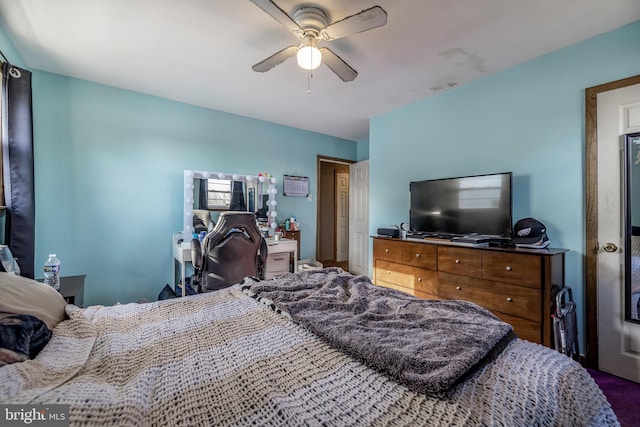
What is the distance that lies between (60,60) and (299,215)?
3139 millimetres

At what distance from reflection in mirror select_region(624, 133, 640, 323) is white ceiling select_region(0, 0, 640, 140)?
94 centimetres

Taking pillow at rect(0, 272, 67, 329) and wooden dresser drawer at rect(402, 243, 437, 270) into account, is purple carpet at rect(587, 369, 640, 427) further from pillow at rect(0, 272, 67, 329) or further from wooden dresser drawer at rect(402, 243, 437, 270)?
pillow at rect(0, 272, 67, 329)

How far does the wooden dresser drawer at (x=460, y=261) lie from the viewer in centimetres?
226

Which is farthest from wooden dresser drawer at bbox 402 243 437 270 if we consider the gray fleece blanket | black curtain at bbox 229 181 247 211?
black curtain at bbox 229 181 247 211

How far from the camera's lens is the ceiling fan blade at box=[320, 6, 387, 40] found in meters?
1.48

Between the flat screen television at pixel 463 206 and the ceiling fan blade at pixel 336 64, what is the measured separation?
4.91 feet

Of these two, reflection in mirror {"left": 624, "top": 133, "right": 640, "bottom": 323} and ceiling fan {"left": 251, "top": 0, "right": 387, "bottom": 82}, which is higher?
ceiling fan {"left": 251, "top": 0, "right": 387, "bottom": 82}

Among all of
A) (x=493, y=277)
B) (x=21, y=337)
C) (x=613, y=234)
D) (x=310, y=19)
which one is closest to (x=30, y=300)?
(x=21, y=337)

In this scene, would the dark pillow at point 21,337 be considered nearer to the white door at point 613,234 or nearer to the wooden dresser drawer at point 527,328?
the wooden dresser drawer at point 527,328

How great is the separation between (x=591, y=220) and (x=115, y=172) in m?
4.49

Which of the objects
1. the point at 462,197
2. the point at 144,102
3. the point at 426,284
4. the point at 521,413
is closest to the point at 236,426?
the point at 521,413

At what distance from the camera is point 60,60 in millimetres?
2377

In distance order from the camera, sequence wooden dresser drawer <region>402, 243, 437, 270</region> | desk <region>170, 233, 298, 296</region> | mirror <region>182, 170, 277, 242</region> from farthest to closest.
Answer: mirror <region>182, 170, 277, 242</region> < desk <region>170, 233, 298, 296</region> < wooden dresser drawer <region>402, 243, 437, 270</region>

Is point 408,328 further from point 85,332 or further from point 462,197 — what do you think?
point 462,197
